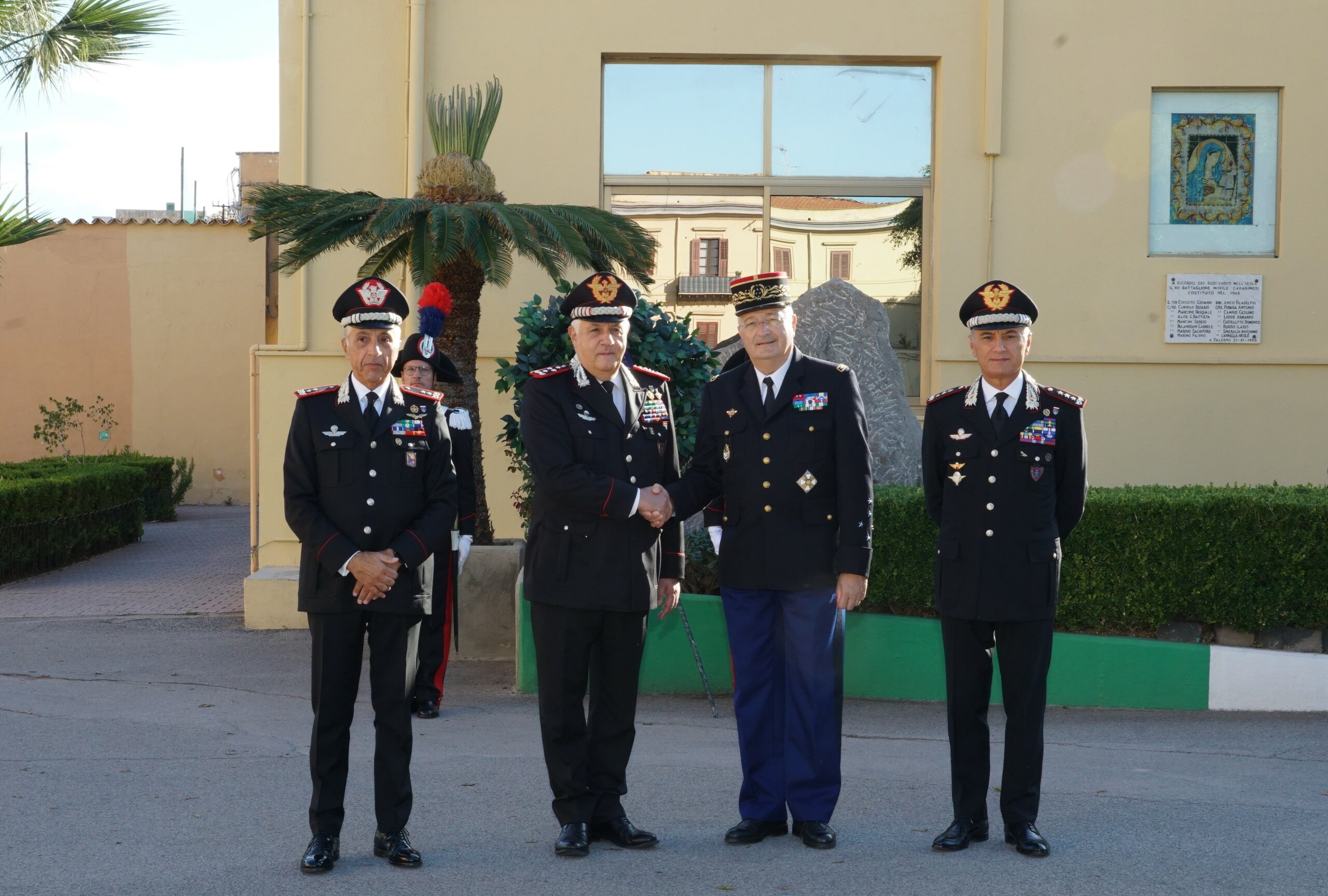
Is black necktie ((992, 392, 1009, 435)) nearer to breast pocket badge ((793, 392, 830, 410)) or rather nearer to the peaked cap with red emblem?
breast pocket badge ((793, 392, 830, 410))

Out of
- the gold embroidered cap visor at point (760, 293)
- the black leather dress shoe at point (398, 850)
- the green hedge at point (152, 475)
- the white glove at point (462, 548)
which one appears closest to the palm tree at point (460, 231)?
the white glove at point (462, 548)

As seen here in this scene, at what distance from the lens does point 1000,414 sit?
189 inches

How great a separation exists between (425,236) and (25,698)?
11.8 feet

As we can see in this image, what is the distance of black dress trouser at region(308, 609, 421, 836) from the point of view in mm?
4477

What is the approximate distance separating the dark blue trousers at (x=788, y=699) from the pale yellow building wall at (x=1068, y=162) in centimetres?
580

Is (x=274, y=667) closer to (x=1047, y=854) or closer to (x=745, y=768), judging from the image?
(x=745, y=768)

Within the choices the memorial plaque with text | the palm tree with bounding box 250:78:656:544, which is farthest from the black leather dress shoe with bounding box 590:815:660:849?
the memorial plaque with text

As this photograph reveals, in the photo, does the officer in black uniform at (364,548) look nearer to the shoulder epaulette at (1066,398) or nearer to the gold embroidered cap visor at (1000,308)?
the gold embroidered cap visor at (1000,308)

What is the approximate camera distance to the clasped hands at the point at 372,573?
444 centimetres

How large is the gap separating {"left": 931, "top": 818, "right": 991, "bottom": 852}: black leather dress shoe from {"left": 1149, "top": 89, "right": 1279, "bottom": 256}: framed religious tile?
23.4 feet

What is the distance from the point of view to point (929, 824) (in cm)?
503

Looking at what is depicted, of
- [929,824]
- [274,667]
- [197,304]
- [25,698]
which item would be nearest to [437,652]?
[274,667]

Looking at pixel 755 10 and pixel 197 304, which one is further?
pixel 197 304

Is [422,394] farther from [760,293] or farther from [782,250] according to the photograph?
[782,250]
